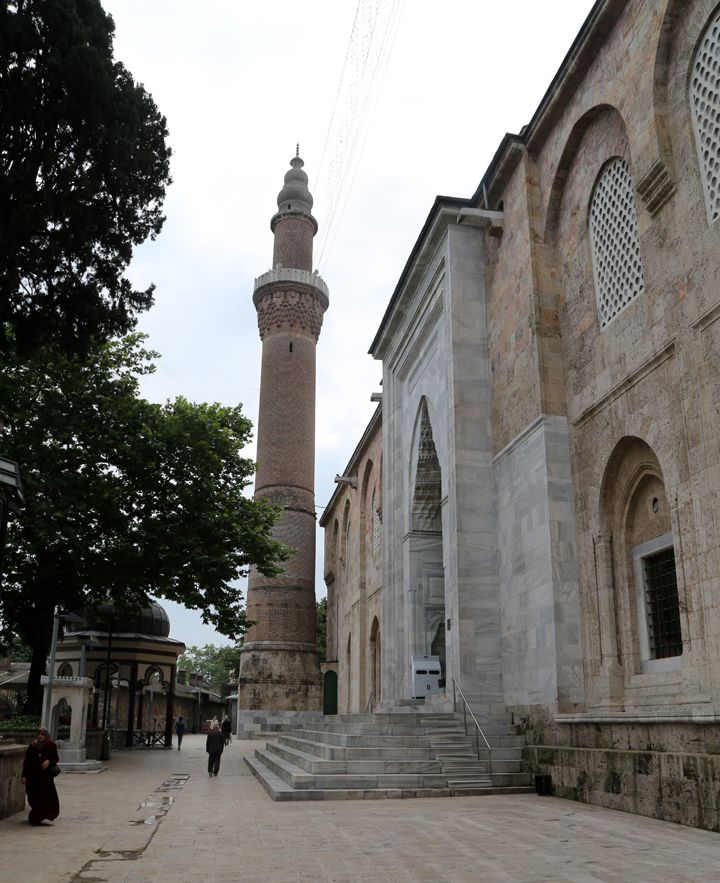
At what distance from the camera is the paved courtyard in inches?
236

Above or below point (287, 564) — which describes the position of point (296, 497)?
above

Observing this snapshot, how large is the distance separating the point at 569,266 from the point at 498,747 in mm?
7653

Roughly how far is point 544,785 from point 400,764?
2.01 meters

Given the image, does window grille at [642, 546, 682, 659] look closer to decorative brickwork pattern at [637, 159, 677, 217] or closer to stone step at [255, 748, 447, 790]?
stone step at [255, 748, 447, 790]

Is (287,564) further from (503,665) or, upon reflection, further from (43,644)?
(503,665)

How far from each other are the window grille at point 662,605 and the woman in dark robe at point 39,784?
735cm

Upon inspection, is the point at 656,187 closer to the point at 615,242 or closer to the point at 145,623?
the point at 615,242

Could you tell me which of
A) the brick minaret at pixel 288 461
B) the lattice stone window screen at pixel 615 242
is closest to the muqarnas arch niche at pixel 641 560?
the lattice stone window screen at pixel 615 242

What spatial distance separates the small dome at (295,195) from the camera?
121ft

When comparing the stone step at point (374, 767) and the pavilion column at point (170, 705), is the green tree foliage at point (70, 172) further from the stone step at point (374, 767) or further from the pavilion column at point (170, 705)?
the pavilion column at point (170, 705)

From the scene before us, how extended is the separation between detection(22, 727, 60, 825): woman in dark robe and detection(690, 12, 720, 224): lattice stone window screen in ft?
31.6

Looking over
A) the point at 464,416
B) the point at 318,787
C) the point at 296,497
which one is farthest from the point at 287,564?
the point at 318,787

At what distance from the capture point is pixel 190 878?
19.2 feet

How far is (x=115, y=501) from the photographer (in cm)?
1755
